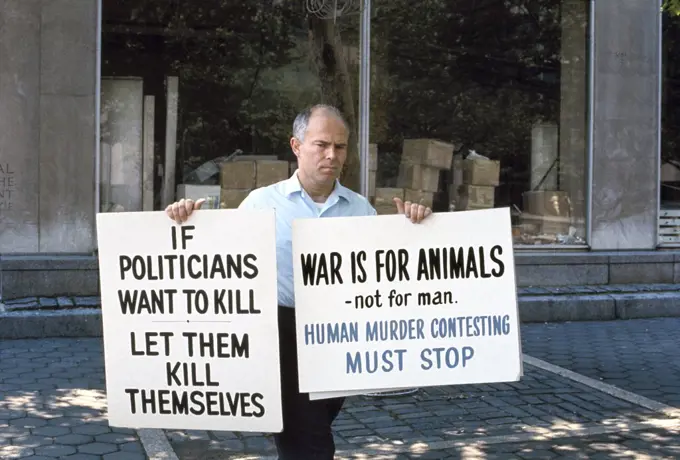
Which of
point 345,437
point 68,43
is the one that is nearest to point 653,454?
point 345,437

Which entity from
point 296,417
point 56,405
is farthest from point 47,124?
point 296,417

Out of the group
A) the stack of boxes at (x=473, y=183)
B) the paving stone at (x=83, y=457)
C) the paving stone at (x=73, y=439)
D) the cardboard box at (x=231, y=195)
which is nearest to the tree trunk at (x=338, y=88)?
the paving stone at (x=73, y=439)

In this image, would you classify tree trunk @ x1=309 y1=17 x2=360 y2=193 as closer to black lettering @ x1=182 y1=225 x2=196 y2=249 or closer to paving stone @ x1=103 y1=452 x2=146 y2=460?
paving stone @ x1=103 y1=452 x2=146 y2=460

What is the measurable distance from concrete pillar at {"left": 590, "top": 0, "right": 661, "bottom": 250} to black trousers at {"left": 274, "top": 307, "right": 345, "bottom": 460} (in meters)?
8.60

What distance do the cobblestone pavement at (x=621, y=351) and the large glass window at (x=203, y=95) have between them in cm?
372

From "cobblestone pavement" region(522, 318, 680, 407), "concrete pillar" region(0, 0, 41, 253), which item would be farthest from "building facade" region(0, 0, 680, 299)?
"cobblestone pavement" region(522, 318, 680, 407)

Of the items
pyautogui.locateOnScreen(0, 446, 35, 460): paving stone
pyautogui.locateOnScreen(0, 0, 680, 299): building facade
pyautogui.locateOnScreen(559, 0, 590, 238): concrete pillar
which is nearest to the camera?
pyautogui.locateOnScreen(0, 446, 35, 460): paving stone

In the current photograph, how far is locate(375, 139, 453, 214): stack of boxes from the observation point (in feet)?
37.8

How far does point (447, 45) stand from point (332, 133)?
8.26 metres

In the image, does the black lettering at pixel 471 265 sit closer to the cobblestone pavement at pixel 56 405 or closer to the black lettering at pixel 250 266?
the black lettering at pixel 250 266

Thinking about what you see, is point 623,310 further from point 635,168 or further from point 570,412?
point 570,412

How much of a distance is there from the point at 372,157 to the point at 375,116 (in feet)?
1.63

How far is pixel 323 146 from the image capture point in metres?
3.79

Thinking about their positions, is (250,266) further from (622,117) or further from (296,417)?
(622,117)
